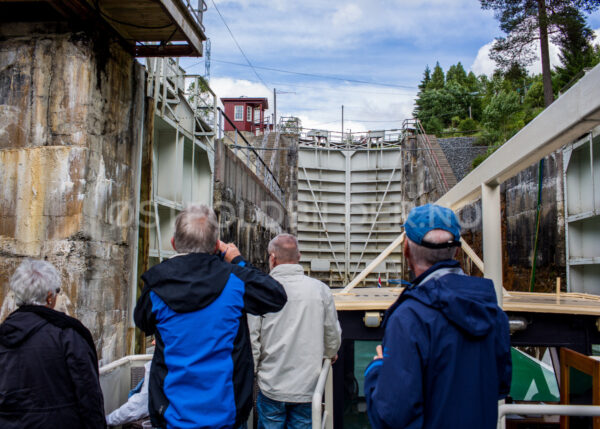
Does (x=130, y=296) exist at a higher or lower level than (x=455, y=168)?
lower

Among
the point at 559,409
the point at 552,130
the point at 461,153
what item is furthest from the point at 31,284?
the point at 461,153

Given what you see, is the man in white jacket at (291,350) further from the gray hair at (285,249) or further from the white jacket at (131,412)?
the white jacket at (131,412)

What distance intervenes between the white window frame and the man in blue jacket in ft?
120

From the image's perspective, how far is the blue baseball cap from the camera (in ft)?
4.94

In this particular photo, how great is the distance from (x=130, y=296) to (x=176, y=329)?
107 inches

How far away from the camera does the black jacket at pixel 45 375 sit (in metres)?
1.91

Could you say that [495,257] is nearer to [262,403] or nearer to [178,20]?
[262,403]

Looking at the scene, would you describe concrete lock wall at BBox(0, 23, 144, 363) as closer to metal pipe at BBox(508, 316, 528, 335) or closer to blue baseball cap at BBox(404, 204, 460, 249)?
blue baseball cap at BBox(404, 204, 460, 249)

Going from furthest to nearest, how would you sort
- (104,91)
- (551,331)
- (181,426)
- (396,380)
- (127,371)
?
(104,91) < (551,331) < (127,371) < (181,426) < (396,380)

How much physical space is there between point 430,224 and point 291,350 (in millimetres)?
1268

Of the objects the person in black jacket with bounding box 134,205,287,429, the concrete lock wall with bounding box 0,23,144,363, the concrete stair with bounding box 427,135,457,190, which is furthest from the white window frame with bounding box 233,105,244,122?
the person in black jacket with bounding box 134,205,287,429

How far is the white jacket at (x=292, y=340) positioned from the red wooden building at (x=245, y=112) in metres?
34.3

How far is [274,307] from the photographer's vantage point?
6.24 feet

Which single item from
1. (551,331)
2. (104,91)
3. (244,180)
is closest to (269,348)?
(551,331)
